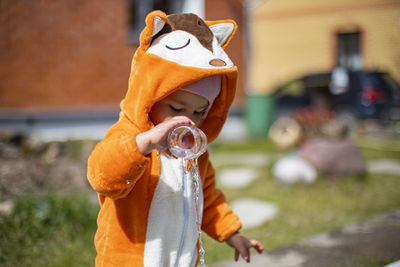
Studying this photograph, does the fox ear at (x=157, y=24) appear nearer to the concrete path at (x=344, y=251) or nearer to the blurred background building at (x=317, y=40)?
the concrete path at (x=344, y=251)

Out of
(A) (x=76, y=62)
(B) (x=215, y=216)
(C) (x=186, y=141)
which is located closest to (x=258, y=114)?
(A) (x=76, y=62)

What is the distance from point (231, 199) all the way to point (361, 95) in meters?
8.24

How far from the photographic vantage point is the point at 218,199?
2.02 meters

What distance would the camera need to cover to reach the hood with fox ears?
5.01 feet

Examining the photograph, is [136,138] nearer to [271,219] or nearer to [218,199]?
[218,199]

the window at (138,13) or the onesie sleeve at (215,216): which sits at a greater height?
the window at (138,13)

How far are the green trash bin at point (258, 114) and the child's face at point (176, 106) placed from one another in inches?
331

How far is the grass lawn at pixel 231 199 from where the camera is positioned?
2859 mm

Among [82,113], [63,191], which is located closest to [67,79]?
[82,113]

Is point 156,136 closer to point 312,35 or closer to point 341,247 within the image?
point 341,247

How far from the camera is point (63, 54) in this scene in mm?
7125

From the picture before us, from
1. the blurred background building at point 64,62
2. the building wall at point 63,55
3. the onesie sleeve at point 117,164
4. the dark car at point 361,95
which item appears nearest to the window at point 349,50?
the dark car at point 361,95

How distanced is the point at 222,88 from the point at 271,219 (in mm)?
2306

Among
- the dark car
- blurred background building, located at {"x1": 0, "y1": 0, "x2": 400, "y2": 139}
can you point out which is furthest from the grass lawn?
the dark car
